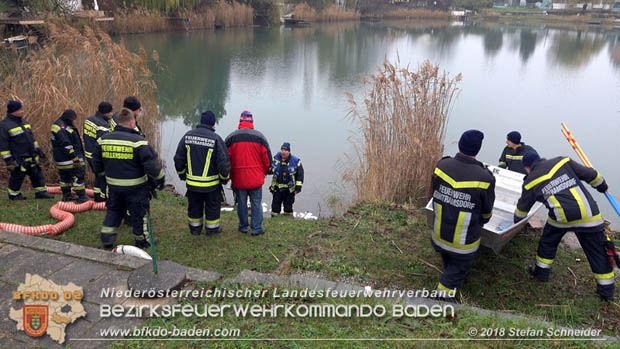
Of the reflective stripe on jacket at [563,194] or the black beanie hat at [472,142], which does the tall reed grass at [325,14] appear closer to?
the reflective stripe on jacket at [563,194]

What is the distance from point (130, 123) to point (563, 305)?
190 inches

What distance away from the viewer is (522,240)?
5.10 metres

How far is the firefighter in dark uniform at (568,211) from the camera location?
3.92 metres

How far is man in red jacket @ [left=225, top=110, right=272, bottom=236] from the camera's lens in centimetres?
474

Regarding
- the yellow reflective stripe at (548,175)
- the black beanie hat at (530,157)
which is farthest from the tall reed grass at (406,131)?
the yellow reflective stripe at (548,175)

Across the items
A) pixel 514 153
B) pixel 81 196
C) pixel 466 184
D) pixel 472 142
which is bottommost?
pixel 81 196

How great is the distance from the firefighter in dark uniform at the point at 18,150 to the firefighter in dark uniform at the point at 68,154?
364 mm

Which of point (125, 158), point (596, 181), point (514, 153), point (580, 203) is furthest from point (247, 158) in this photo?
point (514, 153)

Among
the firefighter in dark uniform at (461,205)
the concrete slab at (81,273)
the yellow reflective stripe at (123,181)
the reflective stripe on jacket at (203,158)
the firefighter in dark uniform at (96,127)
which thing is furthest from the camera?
the firefighter in dark uniform at (96,127)

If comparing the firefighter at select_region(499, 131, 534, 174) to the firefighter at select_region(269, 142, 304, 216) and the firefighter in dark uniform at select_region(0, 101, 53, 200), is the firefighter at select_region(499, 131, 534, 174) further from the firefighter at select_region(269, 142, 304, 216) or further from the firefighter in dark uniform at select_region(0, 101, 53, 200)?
the firefighter in dark uniform at select_region(0, 101, 53, 200)

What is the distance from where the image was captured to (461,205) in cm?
369

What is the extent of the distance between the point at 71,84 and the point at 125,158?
4.11 meters

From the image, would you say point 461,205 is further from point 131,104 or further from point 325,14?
point 325,14

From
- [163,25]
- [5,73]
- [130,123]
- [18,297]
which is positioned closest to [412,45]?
[163,25]
